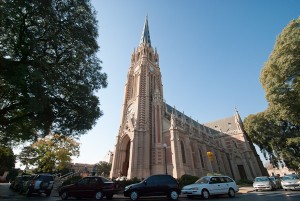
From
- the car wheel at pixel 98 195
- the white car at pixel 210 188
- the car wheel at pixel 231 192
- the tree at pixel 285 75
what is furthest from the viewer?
the tree at pixel 285 75

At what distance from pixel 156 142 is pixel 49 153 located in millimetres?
20286

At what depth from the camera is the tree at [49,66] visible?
11047mm

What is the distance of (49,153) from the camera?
110 feet

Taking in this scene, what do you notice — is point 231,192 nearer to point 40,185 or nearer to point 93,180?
point 93,180

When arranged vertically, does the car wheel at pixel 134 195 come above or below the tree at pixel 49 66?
below

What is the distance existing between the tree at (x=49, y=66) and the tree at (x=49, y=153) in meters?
19.3

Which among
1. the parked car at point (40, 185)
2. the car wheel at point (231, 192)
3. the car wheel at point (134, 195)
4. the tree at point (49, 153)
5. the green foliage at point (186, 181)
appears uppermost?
the tree at point (49, 153)

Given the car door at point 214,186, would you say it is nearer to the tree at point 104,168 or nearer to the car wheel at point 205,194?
the car wheel at point 205,194

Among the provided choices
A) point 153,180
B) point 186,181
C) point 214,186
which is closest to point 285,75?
point 214,186

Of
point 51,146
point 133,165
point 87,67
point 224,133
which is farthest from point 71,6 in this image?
point 224,133

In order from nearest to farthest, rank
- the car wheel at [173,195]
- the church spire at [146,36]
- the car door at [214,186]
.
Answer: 1. the car wheel at [173,195]
2. the car door at [214,186]
3. the church spire at [146,36]

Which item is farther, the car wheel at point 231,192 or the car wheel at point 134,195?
the car wheel at point 231,192

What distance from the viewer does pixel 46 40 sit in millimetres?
13047

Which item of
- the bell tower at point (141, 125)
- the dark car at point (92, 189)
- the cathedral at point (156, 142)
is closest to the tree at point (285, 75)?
the cathedral at point (156, 142)
